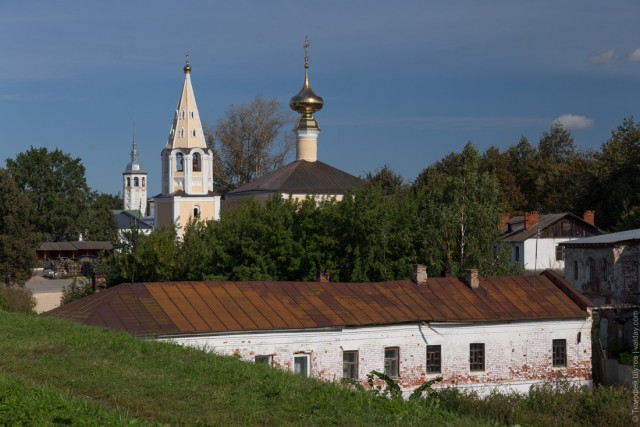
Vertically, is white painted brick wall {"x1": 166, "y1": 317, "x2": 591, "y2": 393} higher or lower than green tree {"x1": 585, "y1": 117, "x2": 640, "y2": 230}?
lower

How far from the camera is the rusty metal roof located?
785 inches

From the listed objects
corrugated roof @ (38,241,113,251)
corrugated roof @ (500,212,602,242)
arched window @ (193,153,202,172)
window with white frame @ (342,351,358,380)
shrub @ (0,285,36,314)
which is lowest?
window with white frame @ (342,351,358,380)

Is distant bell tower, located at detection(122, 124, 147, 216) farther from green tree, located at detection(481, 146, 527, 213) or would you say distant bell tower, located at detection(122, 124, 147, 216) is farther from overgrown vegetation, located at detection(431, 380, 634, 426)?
overgrown vegetation, located at detection(431, 380, 634, 426)

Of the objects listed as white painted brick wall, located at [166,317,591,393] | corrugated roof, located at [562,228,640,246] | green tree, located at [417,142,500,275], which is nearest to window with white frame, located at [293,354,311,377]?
white painted brick wall, located at [166,317,591,393]

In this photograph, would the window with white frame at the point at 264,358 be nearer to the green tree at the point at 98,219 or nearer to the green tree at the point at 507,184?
the green tree at the point at 507,184

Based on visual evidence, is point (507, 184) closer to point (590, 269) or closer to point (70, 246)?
point (70, 246)

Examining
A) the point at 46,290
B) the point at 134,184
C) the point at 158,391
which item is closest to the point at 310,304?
the point at 158,391

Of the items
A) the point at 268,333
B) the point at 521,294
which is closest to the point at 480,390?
the point at 521,294

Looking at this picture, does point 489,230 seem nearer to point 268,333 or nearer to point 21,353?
point 268,333

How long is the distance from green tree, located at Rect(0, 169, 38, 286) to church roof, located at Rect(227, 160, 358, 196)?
1385 cm

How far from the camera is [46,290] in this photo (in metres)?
51.0

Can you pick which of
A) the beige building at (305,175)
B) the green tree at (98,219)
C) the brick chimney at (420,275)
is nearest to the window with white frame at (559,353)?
the brick chimney at (420,275)

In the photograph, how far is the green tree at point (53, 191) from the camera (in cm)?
7319

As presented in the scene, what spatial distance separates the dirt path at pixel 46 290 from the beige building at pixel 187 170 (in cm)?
724
